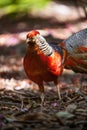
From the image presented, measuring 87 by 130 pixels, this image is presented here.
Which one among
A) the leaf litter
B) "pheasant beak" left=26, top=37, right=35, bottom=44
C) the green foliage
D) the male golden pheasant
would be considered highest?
"pheasant beak" left=26, top=37, right=35, bottom=44

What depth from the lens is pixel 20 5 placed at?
35.6 feet

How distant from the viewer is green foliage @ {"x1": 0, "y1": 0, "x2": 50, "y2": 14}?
35.5ft

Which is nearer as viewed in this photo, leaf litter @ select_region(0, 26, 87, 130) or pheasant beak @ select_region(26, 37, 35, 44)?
leaf litter @ select_region(0, 26, 87, 130)

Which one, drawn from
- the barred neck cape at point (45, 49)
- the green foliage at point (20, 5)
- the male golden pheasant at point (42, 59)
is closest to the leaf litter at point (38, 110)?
the male golden pheasant at point (42, 59)

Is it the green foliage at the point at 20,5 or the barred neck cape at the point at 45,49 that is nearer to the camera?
the barred neck cape at the point at 45,49

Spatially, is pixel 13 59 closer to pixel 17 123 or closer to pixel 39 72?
pixel 39 72

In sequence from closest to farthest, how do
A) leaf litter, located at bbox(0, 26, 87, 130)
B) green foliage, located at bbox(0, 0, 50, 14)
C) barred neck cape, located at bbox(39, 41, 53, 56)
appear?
1. leaf litter, located at bbox(0, 26, 87, 130)
2. barred neck cape, located at bbox(39, 41, 53, 56)
3. green foliage, located at bbox(0, 0, 50, 14)

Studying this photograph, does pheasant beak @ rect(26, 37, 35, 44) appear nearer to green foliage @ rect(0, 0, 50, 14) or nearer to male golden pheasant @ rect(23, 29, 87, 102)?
male golden pheasant @ rect(23, 29, 87, 102)

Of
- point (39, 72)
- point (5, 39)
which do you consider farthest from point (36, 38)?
point (5, 39)

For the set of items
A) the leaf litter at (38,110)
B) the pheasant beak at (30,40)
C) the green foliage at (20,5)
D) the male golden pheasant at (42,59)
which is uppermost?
the pheasant beak at (30,40)

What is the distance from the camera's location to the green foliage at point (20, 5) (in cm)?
1083

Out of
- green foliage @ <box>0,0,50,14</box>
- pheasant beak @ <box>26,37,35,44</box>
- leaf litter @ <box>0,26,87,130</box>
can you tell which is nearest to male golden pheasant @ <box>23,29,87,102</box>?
pheasant beak @ <box>26,37,35,44</box>

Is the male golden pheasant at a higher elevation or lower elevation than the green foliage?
higher

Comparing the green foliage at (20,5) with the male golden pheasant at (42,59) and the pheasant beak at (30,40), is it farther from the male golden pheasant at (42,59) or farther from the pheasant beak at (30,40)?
the pheasant beak at (30,40)
